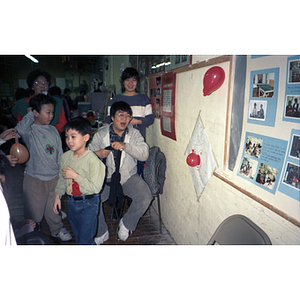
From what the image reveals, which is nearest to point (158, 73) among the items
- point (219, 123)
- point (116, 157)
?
point (116, 157)

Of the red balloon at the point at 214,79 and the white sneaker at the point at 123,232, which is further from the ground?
the red balloon at the point at 214,79

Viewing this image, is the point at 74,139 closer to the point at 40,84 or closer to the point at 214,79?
the point at 214,79

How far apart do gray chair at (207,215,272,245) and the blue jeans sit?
0.97 m

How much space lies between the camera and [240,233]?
3.83 ft

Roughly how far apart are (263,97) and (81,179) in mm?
1325

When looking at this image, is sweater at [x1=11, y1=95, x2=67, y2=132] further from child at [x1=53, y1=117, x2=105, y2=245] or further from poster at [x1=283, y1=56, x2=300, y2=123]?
poster at [x1=283, y1=56, x2=300, y2=123]

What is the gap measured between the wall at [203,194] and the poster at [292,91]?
0.37 m

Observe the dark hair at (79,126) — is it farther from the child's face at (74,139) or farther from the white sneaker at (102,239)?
the white sneaker at (102,239)

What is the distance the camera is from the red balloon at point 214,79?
4.59 ft

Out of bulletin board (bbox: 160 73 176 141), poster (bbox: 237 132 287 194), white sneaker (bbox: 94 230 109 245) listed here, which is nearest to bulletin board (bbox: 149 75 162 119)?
bulletin board (bbox: 160 73 176 141)

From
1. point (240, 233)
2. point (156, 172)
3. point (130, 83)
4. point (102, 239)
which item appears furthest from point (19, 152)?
point (240, 233)

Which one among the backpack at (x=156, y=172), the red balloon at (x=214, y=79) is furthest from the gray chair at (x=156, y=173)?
the red balloon at (x=214, y=79)

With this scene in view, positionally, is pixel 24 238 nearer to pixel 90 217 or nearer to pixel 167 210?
pixel 90 217

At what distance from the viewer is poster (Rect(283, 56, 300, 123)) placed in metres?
0.94
